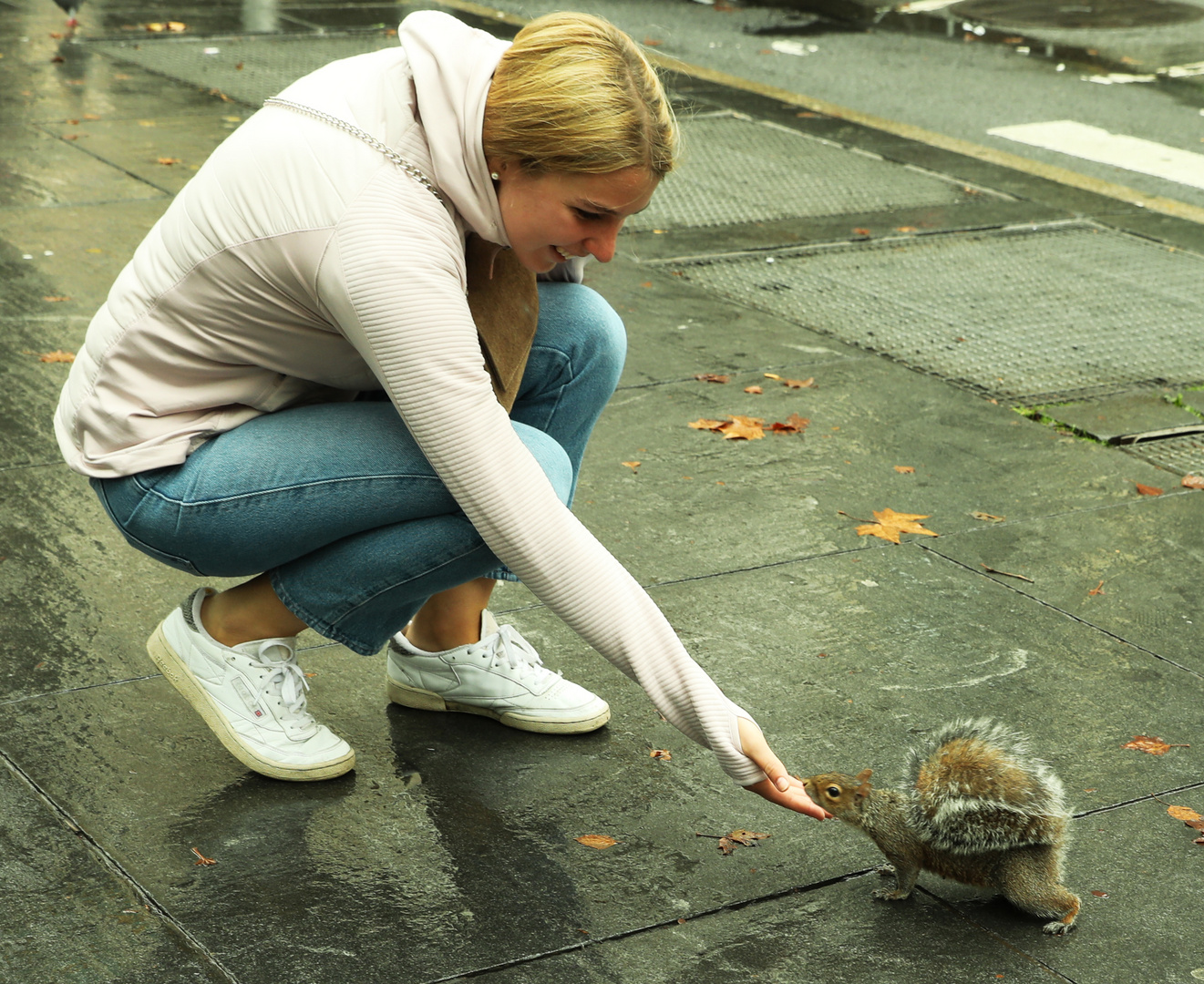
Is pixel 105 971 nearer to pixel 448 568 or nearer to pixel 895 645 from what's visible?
pixel 448 568

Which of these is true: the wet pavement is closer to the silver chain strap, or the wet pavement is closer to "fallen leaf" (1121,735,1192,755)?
"fallen leaf" (1121,735,1192,755)

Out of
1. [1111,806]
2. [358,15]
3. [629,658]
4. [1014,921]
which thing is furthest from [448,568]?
[358,15]

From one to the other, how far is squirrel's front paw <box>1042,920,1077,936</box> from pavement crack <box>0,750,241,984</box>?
1391mm

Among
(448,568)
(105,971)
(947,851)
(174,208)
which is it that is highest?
(174,208)

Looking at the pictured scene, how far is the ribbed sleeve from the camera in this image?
2.41 metres

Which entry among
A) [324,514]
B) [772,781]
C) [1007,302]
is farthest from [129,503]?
[1007,302]

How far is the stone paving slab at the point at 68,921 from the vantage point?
235 cm

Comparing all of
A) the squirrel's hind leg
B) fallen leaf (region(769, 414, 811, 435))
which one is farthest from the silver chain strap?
fallen leaf (region(769, 414, 811, 435))

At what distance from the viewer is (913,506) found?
4301 millimetres

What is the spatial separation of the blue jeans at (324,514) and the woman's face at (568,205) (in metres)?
0.44

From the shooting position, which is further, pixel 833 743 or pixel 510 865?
pixel 833 743

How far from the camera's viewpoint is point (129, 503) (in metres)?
2.78

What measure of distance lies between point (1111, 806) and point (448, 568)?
142 cm

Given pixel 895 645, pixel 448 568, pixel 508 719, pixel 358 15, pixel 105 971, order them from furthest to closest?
pixel 358 15, pixel 895 645, pixel 508 719, pixel 448 568, pixel 105 971
